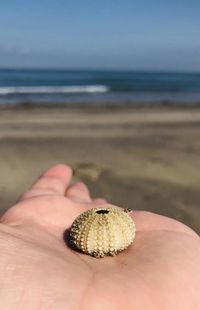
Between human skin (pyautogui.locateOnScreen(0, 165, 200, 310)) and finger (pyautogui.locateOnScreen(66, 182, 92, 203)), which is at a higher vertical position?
human skin (pyautogui.locateOnScreen(0, 165, 200, 310))

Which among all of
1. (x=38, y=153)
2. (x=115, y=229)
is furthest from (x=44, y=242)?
(x=38, y=153)

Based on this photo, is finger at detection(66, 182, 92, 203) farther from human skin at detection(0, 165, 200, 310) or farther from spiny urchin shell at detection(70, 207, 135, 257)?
spiny urchin shell at detection(70, 207, 135, 257)

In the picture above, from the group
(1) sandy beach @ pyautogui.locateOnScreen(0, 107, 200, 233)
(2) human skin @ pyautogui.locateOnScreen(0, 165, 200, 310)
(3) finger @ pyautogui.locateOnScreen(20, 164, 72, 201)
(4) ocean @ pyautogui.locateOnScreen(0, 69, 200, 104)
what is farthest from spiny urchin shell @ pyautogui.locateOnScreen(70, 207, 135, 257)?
(4) ocean @ pyautogui.locateOnScreen(0, 69, 200, 104)

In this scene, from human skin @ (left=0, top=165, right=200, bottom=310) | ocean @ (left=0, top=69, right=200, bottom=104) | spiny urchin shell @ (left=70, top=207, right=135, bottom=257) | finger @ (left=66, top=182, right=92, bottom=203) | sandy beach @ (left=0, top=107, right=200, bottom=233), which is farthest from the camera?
ocean @ (left=0, top=69, right=200, bottom=104)

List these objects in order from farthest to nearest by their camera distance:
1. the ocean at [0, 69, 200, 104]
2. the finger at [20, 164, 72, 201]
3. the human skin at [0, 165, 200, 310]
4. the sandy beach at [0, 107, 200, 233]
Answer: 1. the ocean at [0, 69, 200, 104]
2. the sandy beach at [0, 107, 200, 233]
3. the finger at [20, 164, 72, 201]
4. the human skin at [0, 165, 200, 310]

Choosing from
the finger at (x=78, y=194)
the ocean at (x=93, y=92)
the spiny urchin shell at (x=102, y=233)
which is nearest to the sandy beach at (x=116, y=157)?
the finger at (x=78, y=194)

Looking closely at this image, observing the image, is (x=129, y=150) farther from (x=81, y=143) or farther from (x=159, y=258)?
(x=159, y=258)
